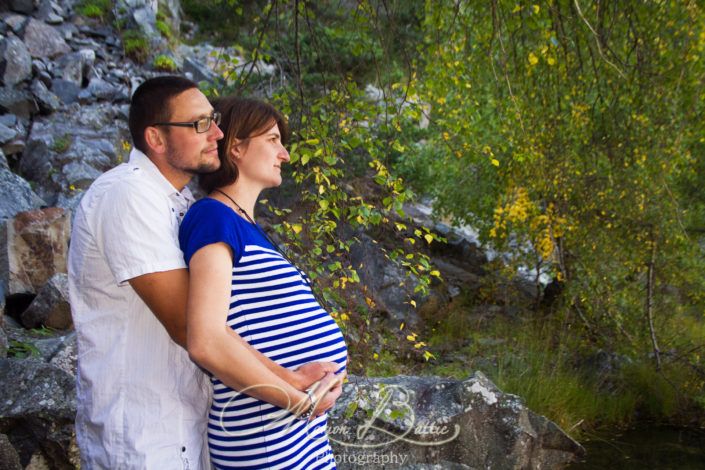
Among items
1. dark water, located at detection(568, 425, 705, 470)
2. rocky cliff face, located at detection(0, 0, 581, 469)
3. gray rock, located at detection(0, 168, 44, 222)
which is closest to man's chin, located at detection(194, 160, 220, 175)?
rocky cliff face, located at detection(0, 0, 581, 469)

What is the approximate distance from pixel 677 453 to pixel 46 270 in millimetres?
6110

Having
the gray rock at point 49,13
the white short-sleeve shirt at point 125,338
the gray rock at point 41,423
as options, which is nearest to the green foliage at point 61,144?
the gray rock at point 49,13

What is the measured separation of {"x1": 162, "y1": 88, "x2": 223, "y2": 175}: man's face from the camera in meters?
1.83

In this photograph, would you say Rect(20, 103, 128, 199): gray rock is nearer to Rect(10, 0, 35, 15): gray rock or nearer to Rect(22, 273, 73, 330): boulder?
Rect(22, 273, 73, 330): boulder

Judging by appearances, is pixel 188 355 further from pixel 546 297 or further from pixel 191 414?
pixel 546 297

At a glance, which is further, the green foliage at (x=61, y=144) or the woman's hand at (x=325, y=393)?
the green foliage at (x=61, y=144)

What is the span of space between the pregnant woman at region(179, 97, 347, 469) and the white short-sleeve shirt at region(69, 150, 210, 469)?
0.09m

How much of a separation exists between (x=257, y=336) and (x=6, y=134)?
8271mm

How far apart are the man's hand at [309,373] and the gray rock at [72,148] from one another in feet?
22.9

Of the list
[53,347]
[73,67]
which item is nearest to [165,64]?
[73,67]

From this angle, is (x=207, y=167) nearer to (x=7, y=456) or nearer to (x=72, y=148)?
(x=7, y=456)

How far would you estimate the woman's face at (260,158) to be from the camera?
1977 millimetres

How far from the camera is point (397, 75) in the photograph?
9117 millimetres

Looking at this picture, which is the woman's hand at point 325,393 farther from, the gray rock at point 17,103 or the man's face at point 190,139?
the gray rock at point 17,103
